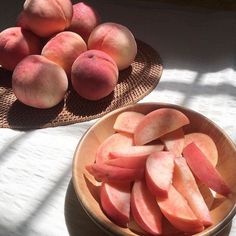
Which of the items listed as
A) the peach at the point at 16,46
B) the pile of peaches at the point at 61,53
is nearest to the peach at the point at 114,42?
the pile of peaches at the point at 61,53

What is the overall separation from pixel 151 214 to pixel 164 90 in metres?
0.32

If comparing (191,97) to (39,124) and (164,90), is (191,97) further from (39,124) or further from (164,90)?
(39,124)

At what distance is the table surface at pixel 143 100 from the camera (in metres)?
0.51

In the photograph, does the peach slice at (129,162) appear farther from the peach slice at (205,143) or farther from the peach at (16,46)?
the peach at (16,46)

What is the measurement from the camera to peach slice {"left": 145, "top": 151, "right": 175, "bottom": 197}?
1.44ft

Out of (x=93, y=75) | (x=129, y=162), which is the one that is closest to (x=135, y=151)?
(x=129, y=162)

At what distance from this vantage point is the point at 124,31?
2.30ft

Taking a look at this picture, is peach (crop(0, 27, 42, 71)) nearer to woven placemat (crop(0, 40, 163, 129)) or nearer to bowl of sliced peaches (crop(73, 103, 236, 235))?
woven placemat (crop(0, 40, 163, 129))

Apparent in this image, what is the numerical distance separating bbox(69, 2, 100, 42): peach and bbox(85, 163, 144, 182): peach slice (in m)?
0.35

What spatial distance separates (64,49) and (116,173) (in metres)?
0.29

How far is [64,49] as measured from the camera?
2.19 ft

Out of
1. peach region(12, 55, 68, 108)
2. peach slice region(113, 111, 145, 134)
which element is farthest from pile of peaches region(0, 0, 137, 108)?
peach slice region(113, 111, 145, 134)

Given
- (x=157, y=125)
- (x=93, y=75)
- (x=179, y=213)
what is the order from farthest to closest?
(x=93, y=75), (x=157, y=125), (x=179, y=213)

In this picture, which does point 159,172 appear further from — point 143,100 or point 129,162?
point 143,100
